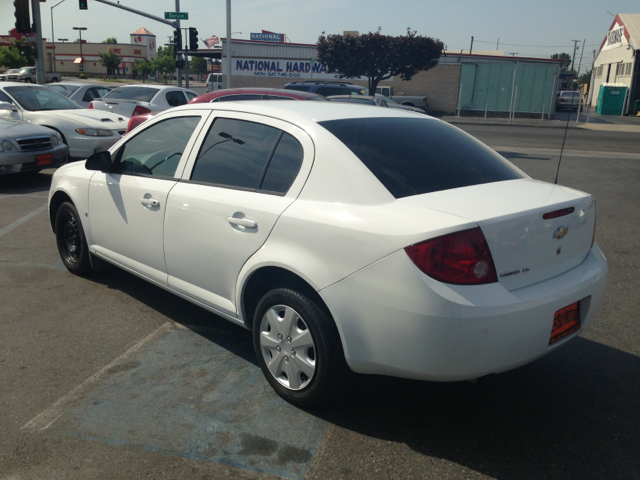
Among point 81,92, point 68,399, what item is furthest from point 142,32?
point 68,399

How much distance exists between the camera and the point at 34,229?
6.95 meters

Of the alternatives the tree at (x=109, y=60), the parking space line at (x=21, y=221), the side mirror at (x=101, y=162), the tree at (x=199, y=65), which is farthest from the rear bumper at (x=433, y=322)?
the tree at (x=199, y=65)

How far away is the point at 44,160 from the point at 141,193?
256 inches

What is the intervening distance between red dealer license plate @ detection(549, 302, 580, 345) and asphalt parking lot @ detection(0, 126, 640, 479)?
50 centimetres

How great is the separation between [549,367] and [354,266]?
1.77 meters

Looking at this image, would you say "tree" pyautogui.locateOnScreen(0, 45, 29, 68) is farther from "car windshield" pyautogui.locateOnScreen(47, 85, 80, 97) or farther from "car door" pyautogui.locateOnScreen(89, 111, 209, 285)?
"car door" pyautogui.locateOnScreen(89, 111, 209, 285)

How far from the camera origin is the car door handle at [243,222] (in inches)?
125

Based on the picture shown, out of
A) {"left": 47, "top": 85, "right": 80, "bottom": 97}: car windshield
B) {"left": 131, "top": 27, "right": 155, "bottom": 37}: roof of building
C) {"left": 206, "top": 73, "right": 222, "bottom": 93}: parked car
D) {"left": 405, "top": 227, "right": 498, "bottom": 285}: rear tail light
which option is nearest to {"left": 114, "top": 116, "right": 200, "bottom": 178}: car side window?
{"left": 405, "top": 227, "right": 498, "bottom": 285}: rear tail light

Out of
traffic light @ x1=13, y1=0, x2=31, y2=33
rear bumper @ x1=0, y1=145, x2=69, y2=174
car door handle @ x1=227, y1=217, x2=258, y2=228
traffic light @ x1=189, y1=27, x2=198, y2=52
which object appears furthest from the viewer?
traffic light @ x1=189, y1=27, x2=198, y2=52

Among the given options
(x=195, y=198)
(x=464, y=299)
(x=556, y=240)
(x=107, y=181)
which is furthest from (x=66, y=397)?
(x=556, y=240)

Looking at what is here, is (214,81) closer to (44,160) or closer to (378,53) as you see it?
(378,53)

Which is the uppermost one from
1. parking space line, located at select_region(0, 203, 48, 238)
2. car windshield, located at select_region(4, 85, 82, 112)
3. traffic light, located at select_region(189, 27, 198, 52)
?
traffic light, located at select_region(189, 27, 198, 52)

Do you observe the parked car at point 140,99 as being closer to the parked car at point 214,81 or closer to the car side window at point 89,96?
the car side window at point 89,96

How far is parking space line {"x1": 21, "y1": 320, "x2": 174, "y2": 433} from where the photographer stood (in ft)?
9.66
